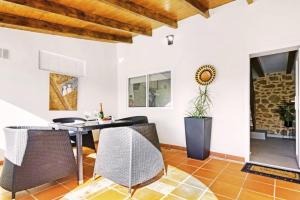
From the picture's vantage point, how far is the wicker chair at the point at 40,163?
1838mm

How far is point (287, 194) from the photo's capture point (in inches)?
80.8

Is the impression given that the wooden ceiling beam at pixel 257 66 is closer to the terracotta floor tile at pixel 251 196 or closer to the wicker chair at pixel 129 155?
the terracotta floor tile at pixel 251 196

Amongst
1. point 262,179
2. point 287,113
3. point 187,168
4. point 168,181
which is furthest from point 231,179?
point 287,113

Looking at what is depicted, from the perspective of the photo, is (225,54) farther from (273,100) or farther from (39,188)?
(273,100)

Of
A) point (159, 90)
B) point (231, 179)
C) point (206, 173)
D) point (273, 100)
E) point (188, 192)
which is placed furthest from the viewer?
point (273, 100)

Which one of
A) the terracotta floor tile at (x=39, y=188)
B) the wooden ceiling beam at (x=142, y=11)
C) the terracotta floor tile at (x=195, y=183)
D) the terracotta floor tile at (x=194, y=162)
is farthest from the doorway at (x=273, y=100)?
the terracotta floor tile at (x=39, y=188)

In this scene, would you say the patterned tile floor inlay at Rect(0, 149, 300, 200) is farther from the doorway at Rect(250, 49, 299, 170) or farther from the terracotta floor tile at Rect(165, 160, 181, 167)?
the doorway at Rect(250, 49, 299, 170)

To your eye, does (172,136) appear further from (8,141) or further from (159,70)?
(8,141)

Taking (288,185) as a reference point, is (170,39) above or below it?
above

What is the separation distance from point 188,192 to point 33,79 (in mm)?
3480

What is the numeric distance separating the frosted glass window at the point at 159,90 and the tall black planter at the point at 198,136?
1.01 m

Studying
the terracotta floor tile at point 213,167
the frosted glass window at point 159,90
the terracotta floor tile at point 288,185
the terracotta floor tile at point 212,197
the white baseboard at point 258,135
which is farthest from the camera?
the white baseboard at point 258,135

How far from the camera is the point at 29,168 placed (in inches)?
74.7

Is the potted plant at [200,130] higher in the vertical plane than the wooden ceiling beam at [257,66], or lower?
lower
